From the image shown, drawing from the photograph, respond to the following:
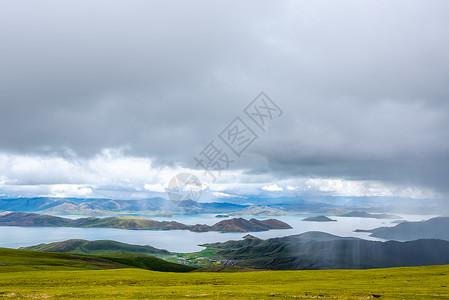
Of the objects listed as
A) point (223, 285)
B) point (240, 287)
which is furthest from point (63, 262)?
point (240, 287)

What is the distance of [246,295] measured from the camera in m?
40.6

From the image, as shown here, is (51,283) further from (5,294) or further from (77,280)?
(5,294)

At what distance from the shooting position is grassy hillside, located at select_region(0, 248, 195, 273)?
296ft

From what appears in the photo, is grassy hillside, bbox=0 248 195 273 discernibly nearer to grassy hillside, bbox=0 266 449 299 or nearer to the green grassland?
the green grassland

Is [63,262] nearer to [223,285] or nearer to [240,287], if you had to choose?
[223,285]

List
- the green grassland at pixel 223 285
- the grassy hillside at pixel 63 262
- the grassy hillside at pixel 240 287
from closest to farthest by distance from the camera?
the grassy hillside at pixel 240 287, the green grassland at pixel 223 285, the grassy hillside at pixel 63 262

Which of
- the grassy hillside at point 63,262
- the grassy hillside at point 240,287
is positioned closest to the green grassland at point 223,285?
the grassy hillside at point 240,287

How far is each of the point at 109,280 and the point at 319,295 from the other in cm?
4919

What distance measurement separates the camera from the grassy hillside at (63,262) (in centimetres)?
9011

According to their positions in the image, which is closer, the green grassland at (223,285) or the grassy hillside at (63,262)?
the green grassland at (223,285)

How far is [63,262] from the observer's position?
110 meters

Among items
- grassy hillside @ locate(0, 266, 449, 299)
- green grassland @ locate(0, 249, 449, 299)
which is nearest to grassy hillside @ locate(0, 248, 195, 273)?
green grassland @ locate(0, 249, 449, 299)

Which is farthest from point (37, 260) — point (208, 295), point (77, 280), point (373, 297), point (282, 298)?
point (373, 297)

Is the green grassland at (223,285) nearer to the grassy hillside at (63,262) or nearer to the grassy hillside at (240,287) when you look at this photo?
the grassy hillside at (240,287)
